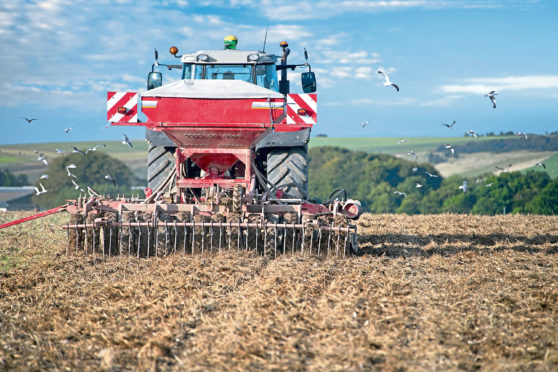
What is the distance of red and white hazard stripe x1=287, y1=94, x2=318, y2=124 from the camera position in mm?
8781

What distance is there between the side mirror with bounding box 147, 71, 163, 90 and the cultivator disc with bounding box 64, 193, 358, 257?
270cm

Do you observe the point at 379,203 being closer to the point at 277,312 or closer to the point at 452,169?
the point at 452,169

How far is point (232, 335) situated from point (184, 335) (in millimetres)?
362

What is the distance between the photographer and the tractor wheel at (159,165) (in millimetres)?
10492

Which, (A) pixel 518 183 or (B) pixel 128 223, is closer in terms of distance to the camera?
(B) pixel 128 223

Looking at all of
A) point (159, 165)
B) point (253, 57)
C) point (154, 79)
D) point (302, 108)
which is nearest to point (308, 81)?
point (253, 57)

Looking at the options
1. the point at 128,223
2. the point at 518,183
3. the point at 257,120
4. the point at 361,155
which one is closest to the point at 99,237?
the point at 128,223

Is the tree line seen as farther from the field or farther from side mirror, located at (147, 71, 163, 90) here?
the field

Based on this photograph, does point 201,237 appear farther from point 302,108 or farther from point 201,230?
point 302,108

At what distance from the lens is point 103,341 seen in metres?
4.71

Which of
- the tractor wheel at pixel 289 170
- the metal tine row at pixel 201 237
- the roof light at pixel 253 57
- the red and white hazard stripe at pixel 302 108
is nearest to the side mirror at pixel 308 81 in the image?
A: the roof light at pixel 253 57

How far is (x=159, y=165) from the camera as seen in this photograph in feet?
34.6

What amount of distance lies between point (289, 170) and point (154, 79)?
2536 mm

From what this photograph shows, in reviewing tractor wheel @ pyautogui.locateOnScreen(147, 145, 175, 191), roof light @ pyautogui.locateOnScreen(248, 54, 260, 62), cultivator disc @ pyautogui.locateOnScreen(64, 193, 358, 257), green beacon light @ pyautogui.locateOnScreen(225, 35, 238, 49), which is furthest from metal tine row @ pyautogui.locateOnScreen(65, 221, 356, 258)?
green beacon light @ pyautogui.locateOnScreen(225, 35, 238, 49)
